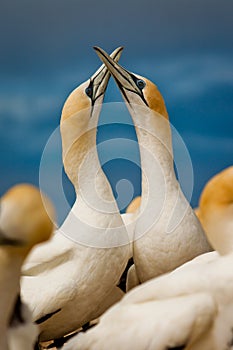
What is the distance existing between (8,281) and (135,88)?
2.30 m

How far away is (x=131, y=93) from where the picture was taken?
4.35 m

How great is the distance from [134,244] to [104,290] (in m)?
0.42

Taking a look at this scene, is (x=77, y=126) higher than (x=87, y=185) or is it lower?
higher

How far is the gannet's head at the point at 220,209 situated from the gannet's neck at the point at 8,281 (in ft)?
2.94

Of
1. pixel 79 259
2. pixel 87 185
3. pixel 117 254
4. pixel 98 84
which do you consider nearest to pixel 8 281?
pixel 79 259

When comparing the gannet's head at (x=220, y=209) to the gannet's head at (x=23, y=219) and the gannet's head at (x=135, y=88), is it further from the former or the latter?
the gannet's head at (x=135, y=88)

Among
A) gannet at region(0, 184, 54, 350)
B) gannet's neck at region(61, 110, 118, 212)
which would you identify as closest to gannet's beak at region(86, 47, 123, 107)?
gannet's neck at region(61, 110, 118, 212)

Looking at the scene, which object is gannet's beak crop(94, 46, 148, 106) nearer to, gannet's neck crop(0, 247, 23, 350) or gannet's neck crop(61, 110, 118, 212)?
gannet's neck crop(61, 110, 118, 212)

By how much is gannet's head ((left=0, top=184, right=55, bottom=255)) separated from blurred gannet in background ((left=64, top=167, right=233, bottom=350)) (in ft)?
1.88

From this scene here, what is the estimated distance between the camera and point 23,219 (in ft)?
6.76

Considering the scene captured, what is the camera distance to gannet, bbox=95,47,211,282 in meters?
3.92

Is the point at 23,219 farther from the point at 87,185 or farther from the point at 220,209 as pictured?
the point at 87,185

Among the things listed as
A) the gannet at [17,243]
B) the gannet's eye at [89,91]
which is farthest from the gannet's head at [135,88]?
the gannet at [17,243]

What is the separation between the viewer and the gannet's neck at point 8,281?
87.1 inches
